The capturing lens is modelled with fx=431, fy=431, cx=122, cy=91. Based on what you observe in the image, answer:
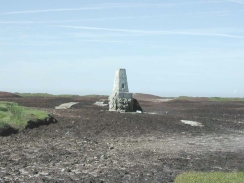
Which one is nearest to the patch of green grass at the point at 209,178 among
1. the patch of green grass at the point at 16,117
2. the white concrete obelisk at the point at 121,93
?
the patch of green grass at the point at 16,117

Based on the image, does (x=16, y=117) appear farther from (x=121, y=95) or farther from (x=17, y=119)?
(x=121, y=95)

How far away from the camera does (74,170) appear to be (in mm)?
15492

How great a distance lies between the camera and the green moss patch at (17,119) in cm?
Answer: 2428

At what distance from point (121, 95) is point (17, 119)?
44.8 ft

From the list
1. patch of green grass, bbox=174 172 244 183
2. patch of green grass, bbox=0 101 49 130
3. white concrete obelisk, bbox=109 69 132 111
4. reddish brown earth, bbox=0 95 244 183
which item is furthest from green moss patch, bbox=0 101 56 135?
patch of green grass, bbox=174 172 244 183

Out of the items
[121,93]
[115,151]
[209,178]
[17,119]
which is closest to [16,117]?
[17,119]

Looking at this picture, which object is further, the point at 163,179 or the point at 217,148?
the point at 217,148

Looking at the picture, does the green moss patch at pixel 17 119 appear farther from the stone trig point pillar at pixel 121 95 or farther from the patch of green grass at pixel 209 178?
the patch of green grass at pixel 209 178

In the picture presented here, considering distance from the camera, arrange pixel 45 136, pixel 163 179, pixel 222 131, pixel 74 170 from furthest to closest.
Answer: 1. pixel 222 131
2. pixel 45 136
3. pixel 74 170
4. pixel 163 179

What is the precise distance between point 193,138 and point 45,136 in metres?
8.85

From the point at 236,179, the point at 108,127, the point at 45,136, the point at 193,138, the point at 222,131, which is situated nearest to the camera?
the point at 236,179

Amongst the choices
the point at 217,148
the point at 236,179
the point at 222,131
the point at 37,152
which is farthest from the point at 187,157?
the point at 222,131

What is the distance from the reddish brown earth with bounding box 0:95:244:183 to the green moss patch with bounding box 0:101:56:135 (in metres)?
0.72

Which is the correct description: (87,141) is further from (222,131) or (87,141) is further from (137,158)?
(222,131)
